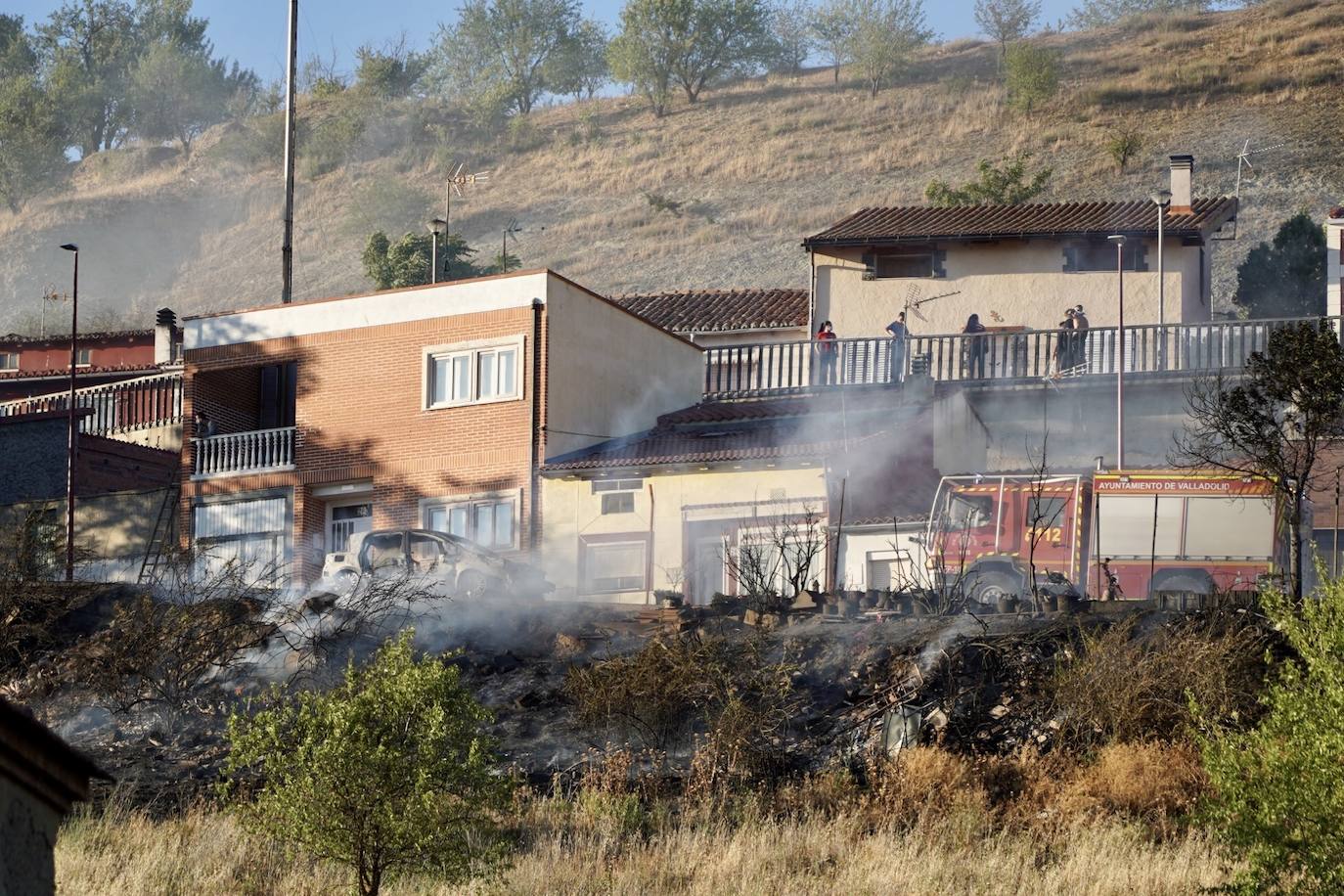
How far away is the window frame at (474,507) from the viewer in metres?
37.0

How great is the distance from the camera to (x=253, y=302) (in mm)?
91125

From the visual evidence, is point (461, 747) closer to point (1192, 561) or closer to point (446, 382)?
point (1192, 561)

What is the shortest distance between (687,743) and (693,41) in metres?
92.7

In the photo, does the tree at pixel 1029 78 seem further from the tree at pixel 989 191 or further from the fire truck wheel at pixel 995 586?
the fire truck wheel at pixel 995 586

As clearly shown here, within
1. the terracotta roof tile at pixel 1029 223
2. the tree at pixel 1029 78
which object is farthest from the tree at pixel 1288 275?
the tree at pixel 1029 78

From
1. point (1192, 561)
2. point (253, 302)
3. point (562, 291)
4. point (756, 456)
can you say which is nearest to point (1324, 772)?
point (1192, 561)

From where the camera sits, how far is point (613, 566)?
1426 inches

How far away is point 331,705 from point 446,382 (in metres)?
20.2

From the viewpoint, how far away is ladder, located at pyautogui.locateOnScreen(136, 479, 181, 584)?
119ft

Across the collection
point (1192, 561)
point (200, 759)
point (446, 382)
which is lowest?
point (200, 759)

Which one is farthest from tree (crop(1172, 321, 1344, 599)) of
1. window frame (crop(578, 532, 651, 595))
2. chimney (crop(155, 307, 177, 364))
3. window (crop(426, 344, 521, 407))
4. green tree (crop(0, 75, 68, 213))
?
green tree (crop(0, 75, 68, 213))

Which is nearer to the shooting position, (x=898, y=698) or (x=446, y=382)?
→ (x=898, y=698)

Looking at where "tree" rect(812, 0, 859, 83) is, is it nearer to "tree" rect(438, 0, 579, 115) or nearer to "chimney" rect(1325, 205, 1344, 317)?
"tree" rect(438, 0, 579, 115)

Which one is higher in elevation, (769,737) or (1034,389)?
(1034,389)
